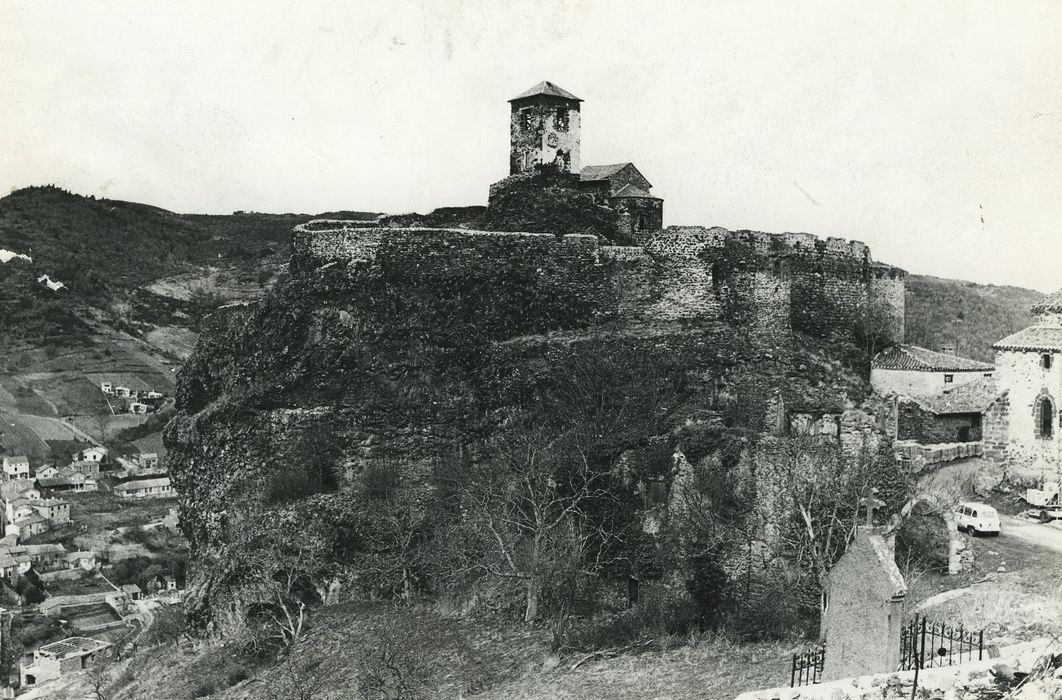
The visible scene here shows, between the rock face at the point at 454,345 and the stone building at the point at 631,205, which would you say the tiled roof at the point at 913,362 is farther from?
the stone building at the point at 631,205

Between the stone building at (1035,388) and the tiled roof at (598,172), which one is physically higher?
the tiled roof at (598,172)

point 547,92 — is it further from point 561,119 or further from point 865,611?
point 865,611

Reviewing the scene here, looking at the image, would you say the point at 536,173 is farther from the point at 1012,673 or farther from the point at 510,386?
the point at 1012,673

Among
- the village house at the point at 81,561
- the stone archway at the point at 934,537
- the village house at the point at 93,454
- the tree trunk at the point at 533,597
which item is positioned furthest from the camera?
the village house at the point at 93,454

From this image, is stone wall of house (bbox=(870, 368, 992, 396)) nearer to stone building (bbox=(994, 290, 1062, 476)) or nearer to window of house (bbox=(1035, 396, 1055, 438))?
stone building (bbox=(994, 290, 1062, 476))

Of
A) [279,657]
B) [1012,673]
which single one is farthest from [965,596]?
[279,657]

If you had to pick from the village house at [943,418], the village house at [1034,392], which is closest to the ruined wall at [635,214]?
the village house at [943,418]

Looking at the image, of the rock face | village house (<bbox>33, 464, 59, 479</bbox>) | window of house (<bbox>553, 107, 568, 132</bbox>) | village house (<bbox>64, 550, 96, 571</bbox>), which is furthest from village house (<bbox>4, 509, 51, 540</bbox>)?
window of house (<bbox>553, 107, 568, 132</bbox>)
